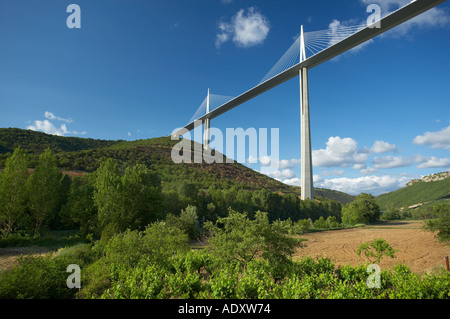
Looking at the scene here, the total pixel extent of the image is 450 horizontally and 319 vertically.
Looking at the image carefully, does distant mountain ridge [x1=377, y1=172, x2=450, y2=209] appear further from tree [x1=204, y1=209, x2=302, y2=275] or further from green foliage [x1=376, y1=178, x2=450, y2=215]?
tree [x1=204, y1=209, x2=302, y2=275]

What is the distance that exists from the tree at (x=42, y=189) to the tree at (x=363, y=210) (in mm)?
46887

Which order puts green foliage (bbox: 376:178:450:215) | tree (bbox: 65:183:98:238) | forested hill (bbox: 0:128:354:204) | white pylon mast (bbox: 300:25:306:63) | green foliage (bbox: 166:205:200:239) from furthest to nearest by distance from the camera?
1. green foliage (bbox: 376:178:450:215)
2. forested hill (bbox: 0:128:354:204)
3. white pylon mast (bbox: 300:25:306:63)
4. tree (bbox: 65:183:98:238)
5. green foliage (bbox: 166:205:200:239)

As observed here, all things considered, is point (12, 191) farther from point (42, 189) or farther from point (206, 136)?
point (206, 136)

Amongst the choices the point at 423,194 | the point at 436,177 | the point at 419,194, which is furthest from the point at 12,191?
the point at 436,177

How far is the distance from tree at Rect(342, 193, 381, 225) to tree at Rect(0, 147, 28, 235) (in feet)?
160

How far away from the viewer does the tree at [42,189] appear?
17797 millimetres

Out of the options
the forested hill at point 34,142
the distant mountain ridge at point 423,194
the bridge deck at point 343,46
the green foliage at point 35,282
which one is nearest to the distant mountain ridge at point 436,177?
the distant mountain ridge at point 423,194

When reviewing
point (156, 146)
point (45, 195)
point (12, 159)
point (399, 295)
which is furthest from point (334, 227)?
point (156, 146)

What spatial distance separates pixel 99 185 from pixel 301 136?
29260mm

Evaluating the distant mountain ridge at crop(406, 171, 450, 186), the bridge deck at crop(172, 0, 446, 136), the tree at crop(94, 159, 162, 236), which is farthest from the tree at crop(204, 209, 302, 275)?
the distant mountain ridge at crop(406, 171, 450, 186)

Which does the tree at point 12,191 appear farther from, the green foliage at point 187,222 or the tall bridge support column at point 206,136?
the tall bridge support column at point 206,136

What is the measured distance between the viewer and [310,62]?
36812mm

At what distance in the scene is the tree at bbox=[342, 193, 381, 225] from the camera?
44.2 meters
